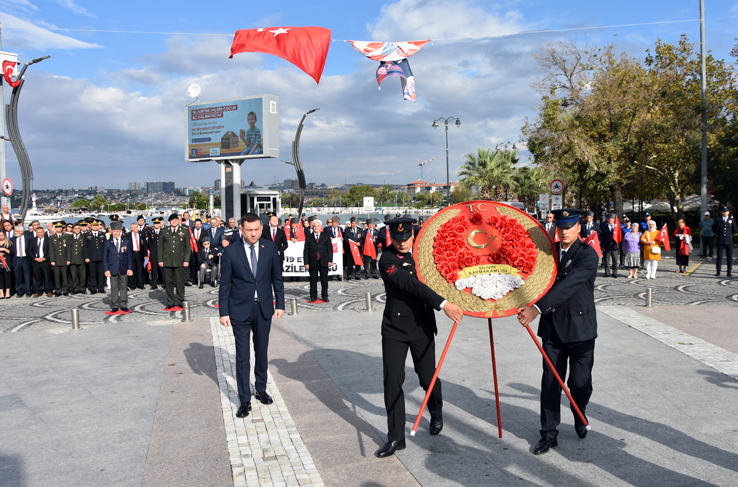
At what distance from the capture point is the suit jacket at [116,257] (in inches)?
435

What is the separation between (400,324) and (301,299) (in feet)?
29.1

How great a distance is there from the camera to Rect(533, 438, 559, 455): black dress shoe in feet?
14.7

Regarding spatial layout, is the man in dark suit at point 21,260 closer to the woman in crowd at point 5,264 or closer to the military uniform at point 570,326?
the woman in crowd at point 5,264

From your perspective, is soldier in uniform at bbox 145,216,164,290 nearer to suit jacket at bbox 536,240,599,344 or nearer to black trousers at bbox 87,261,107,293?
black trousers at bbox 87,261,107,293

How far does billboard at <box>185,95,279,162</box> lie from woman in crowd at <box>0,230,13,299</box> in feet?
89.9

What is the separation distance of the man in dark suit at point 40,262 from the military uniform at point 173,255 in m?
4.84

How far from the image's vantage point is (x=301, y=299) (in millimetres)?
13289

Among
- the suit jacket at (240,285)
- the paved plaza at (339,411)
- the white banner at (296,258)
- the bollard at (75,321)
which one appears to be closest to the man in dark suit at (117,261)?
the bollard at (75,321)

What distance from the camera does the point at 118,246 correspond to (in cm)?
1107

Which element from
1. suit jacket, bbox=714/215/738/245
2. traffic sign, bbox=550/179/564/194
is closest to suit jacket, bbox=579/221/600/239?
traffic sign, bbox=550/179/564/194

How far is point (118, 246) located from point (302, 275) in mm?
6609

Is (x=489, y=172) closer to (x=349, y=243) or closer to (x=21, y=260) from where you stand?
(x=349, y=243)

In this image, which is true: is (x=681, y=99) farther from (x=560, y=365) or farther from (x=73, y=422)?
(x=73, y=422)

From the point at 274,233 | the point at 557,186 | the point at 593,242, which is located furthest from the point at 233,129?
the point at 593,242
